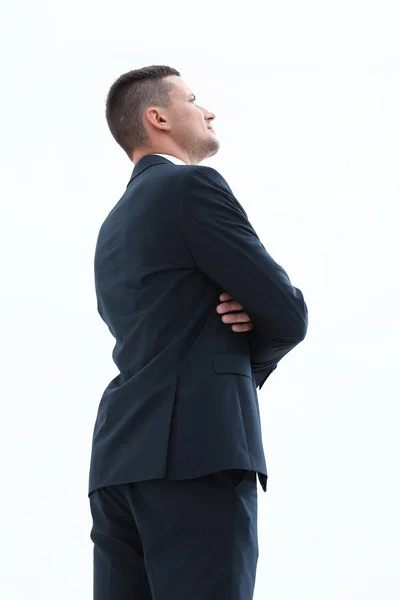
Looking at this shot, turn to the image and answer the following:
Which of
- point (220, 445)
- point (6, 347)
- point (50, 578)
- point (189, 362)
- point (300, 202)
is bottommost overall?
point (50, 578)

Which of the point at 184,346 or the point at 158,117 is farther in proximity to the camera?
the point at 158,117

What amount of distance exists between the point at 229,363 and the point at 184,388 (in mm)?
96

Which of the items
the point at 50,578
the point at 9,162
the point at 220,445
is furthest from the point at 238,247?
the point at 9,162

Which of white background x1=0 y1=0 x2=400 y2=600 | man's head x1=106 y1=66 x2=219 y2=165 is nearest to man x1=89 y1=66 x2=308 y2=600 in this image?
man's head x1=106 y1=66 x2=219 y2=165

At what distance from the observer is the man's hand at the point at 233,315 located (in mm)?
1729

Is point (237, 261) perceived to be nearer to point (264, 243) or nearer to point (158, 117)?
point (158, 117)

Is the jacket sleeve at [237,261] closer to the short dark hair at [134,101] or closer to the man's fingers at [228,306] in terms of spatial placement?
the man's fingers at [228,306]

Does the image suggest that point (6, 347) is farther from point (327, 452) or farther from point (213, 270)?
point (213, 270)

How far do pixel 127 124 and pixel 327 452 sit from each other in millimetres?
2496

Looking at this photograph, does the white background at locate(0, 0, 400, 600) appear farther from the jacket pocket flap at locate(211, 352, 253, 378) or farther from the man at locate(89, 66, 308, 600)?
the jacket pocket flap at locate(211, 352, 253, 378)

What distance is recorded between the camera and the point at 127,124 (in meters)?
2.10

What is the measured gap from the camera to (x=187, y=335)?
1.71 m

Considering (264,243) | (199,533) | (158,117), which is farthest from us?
(264,243)

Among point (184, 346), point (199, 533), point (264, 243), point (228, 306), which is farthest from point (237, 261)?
point (264, 243)
